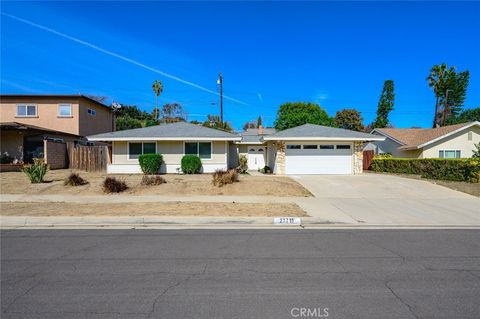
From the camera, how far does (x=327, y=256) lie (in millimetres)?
5941

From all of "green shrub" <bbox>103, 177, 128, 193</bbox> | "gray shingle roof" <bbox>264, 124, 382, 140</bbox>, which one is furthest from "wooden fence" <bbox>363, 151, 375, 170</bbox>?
"green shrub" <bbox>103, 177, 128, 193</bbox>

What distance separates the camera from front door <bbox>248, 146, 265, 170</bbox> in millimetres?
30969

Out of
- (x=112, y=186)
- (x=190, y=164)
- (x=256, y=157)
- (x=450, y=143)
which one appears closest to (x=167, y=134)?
(x=190, y=164)

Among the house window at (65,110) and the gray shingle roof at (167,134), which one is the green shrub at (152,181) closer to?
the gray shingle roof at (167,134)

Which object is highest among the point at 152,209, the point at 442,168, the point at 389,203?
the point at 442,168

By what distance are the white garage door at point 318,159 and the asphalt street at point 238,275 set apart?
14.8m

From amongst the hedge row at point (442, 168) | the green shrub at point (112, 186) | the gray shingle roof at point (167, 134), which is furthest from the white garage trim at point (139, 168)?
the hedge row at point (442, 168)

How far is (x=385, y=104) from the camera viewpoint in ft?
189

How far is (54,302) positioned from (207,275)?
2050mm

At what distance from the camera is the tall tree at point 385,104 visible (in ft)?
188

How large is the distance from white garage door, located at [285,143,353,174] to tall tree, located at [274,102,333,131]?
21.3 meters

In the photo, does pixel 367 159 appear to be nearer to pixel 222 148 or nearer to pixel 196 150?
pixel 222 148

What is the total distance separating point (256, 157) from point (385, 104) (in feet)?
123

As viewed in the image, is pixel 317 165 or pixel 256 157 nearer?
pixel 317 165
